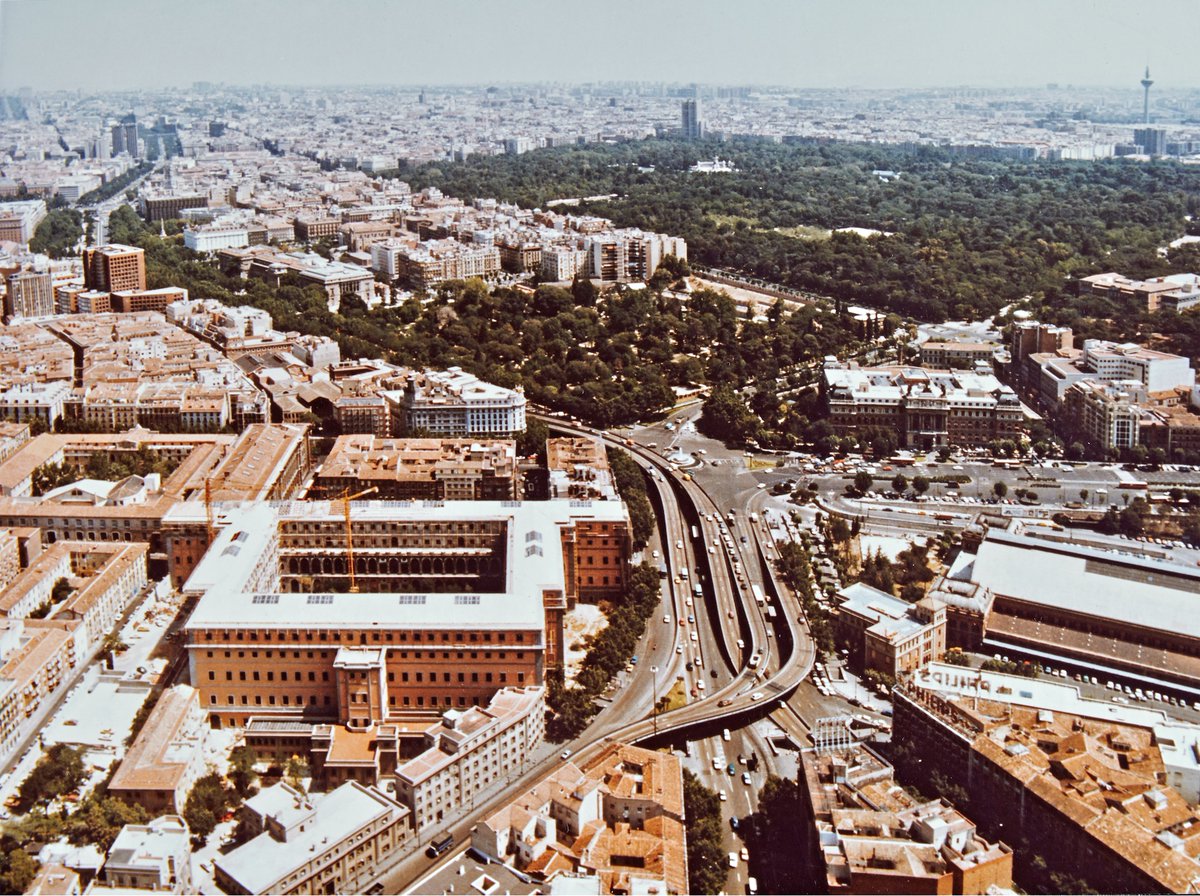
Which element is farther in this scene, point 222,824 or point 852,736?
point 852,736

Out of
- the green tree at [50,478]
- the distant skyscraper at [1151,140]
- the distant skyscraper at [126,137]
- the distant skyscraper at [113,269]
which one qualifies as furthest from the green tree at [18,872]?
the distant skyscraper at [126,137]

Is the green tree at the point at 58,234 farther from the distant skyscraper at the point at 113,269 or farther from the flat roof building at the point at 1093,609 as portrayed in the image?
the flat roof building at the point at 1093,609

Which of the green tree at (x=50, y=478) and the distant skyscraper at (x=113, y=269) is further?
the distant skyscraper at (x=113, y=269)

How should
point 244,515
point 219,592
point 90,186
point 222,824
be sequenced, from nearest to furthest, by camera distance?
point 222,824 < point 219,592 < point 244,515 < point 90,186

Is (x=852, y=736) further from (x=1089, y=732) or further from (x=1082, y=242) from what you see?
(x=1082, y=242)

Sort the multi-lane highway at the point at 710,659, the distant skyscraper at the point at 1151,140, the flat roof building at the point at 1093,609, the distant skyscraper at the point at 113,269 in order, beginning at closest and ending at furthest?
1. the multi-lane highway at the point at 710,659
2. the flat roof building at the point at 1093,609
3. the distant skyscraper at the point at 113,269
4. the distant skyscraper at the point at 1151,140

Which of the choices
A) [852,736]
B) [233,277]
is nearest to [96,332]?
[233,277]

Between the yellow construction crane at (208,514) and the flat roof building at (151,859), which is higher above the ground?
the yellow construction crane at (208,514)

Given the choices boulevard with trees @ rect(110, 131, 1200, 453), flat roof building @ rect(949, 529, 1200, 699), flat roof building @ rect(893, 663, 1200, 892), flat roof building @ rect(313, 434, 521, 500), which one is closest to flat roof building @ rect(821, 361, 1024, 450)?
boulevard with trees @ rect(110, 131, 1200, 453)

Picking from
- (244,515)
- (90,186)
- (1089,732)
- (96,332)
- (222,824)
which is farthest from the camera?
(90,186)
